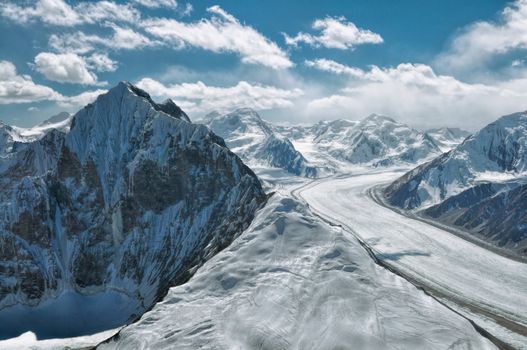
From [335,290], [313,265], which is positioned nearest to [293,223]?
[313,265]

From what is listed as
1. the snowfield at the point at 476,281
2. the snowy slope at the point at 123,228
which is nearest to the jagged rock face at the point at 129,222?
the snowy slope at the point at 123,228

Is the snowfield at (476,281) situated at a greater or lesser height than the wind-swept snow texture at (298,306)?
lesser

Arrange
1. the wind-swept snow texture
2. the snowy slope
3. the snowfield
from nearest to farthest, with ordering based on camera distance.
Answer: the wind-swept snow texture → the snowfield → the snowy slope

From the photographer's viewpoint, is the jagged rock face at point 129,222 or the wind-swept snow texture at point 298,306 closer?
the wind-swept snow texture at point 298,306

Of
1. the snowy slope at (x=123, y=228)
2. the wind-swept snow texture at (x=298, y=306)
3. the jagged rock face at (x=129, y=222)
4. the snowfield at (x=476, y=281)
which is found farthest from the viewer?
the jagged rock face at (x=129, y=222)

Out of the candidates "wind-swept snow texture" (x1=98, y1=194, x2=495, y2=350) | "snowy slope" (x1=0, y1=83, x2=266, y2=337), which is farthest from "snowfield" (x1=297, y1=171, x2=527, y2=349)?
"snowy slope" (x1=0, y1=83, x2=266, y2=337)

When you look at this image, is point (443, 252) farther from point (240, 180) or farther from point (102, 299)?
point (102, 299)

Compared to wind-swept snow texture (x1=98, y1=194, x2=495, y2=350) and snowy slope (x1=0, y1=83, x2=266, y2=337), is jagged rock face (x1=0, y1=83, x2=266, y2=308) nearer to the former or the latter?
snowy slope (x1=0, y1=83, x2=266, y2=337)

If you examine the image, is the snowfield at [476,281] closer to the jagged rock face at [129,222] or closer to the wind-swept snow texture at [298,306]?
the wind-swept snow texture at [298,306]

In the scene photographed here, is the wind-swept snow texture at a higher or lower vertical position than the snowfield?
higher

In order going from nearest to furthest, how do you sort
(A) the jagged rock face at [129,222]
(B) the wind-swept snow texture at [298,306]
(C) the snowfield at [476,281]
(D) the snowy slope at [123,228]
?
(B) the wind-swept snow texture at [298,306]
(C) the snowfield at [476,281]
(D) the snowy slope at [123,228]
(A) the jagged rock face at [129,222]
